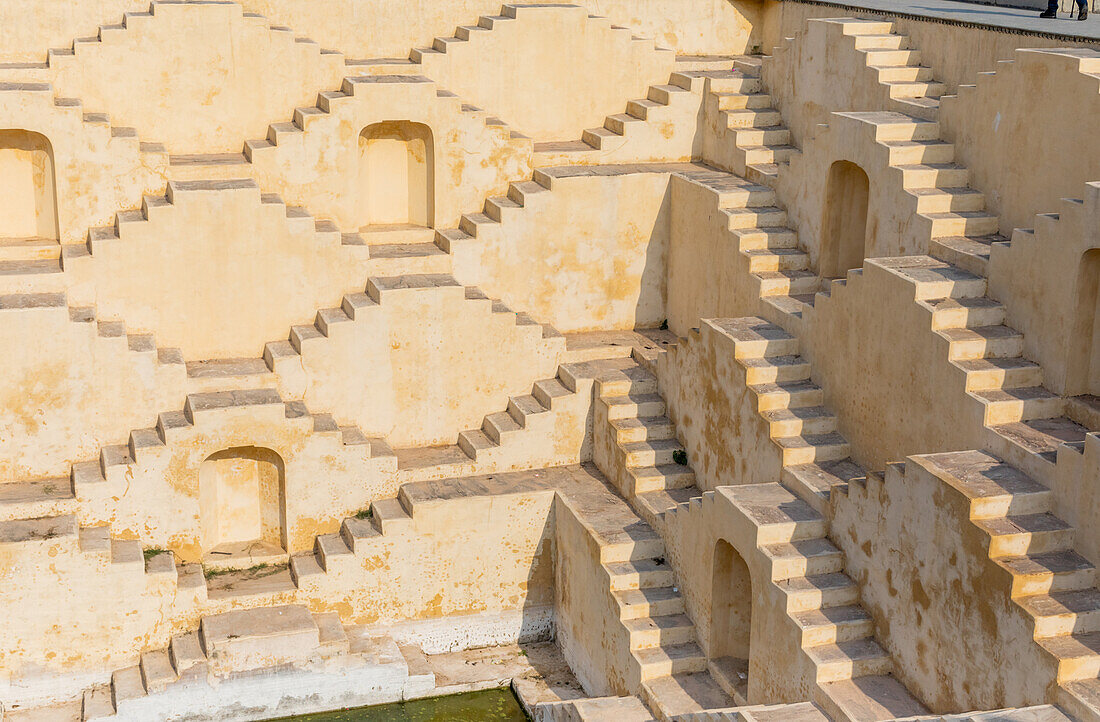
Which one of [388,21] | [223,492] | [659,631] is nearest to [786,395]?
[659,631]

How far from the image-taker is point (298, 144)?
15.9m

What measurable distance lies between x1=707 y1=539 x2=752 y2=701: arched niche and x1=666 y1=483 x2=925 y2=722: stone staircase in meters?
0.24

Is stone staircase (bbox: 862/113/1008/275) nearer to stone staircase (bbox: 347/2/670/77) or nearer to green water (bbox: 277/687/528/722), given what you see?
stone staircase (bbox: 347/2/670/77)

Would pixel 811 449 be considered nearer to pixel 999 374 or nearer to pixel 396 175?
pixel 999 374

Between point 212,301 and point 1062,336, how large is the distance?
28.2ft

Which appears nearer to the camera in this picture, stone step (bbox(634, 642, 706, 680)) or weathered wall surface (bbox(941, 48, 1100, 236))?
weathered wall surface (bbox(941, 48, 1100, 236))

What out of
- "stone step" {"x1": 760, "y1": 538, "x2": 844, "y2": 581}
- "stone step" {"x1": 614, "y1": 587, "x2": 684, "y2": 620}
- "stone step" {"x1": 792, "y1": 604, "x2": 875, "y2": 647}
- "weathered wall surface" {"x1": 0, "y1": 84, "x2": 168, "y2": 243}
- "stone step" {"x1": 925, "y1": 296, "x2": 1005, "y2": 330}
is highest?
"weathered wall surface" {"x1": 0, "y1": 84, "x2": 168, "y2": 243}

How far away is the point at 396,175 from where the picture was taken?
1719 cm

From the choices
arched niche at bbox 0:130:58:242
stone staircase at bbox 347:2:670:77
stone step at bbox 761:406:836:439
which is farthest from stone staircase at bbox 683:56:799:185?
arched niche at bbox 0:130:58:242

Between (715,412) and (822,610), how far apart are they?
305 cm

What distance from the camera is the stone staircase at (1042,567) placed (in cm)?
956

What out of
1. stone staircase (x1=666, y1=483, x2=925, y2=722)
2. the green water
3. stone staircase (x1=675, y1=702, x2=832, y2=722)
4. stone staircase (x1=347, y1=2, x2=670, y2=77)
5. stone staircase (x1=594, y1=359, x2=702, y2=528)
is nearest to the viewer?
stone staircase (x1=675, y1=702, x2=832, y2=722)

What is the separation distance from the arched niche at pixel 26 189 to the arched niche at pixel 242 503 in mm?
3198

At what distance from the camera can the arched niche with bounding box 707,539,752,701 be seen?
1332 centimetres
